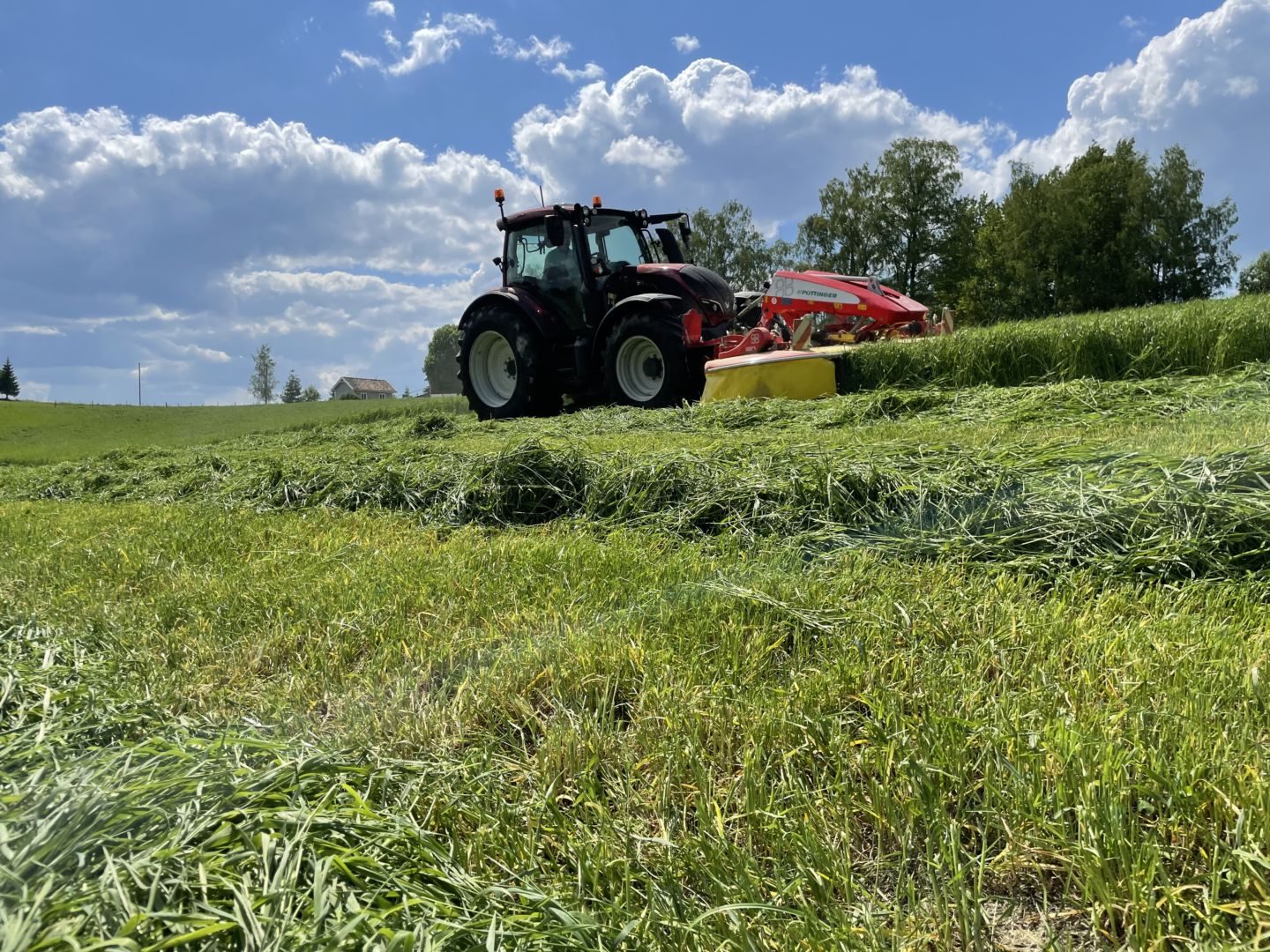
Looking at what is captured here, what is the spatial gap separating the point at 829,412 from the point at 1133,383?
2.34m

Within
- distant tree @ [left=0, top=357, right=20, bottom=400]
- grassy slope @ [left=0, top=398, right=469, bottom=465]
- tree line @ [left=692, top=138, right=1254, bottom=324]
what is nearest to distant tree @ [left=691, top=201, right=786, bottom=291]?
tree line @ [left=692, top=138, right=1254, bottom=324]

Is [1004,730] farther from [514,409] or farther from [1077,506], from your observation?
[514,409]

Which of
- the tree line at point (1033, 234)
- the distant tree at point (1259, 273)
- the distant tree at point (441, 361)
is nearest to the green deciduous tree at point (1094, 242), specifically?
the tree line at point (1033, 234)

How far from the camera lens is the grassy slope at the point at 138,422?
614 inches

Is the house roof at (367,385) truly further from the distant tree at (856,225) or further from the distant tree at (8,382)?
the distant tree at (856,225)

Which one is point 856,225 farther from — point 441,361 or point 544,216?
point 441,361

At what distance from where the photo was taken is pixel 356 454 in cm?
503

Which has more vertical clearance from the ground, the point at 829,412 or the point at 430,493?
the point at 829,412

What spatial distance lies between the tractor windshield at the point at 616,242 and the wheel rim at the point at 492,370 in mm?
1996

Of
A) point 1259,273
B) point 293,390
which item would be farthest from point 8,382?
point 1259,273

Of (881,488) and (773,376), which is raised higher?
(773,376)

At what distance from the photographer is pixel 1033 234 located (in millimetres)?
32500

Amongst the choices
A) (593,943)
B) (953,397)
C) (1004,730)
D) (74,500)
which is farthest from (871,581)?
(74,500)

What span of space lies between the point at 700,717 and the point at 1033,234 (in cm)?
3724
